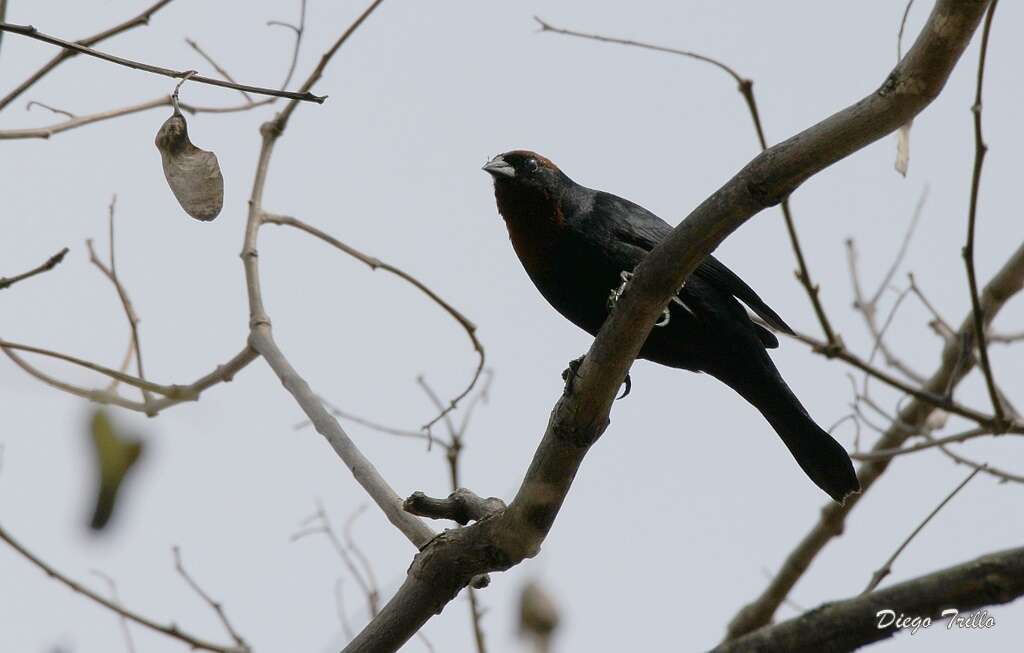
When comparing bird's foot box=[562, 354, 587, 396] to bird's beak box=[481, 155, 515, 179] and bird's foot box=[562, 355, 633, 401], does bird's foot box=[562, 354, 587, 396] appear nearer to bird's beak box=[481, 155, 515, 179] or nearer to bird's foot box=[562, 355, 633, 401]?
bird's foot box=[562, 355, 633, 401]

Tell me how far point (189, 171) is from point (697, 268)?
186 cm

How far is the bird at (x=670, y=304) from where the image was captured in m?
4.30

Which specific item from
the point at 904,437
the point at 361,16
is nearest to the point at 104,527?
the point at 361,16

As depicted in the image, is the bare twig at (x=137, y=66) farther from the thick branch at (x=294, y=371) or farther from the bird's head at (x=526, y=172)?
the bird's head at (x=526, y=172)

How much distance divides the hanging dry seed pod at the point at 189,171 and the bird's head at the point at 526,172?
2.00m

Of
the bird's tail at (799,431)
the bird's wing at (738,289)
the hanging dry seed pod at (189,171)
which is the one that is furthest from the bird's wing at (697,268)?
the hanging dry seed pod at (189,171)

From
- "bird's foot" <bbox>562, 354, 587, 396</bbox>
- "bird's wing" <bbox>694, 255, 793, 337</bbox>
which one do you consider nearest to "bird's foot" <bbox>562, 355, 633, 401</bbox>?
"bird's foot" <bbox>562, 354, 587, 396</bbox>

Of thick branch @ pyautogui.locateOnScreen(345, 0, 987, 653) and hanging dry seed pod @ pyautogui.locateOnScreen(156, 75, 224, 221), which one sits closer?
thick branch @ pyautogui.locateOnScreen(345, 0, 987, 653)

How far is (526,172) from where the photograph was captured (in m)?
4.75

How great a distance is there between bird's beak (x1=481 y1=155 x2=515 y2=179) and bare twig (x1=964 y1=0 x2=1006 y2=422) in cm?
182

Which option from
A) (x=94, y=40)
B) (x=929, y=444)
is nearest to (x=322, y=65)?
(x=94, y=40)

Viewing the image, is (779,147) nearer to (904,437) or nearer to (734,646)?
(734,646)

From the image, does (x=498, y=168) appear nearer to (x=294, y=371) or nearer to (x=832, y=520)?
(x=294, y=371)

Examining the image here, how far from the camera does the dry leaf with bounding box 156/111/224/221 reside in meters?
2.76
